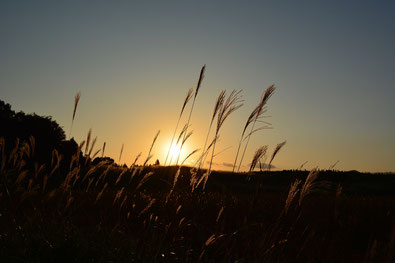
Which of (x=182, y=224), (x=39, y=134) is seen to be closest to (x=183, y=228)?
(x=182, y=224)

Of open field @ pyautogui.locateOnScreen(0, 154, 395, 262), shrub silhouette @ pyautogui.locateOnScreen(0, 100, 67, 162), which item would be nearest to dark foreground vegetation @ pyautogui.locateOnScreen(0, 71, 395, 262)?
open field @ pyautogui.locateOnScreen(0, 154, 395, 262)

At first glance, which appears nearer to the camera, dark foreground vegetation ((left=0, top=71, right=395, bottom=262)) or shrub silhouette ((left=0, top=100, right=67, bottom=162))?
dark foreground vegetation ((left=0, top=71, right=395, bottom=262))

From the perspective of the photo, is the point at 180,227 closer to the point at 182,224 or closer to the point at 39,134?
the point at 182,224

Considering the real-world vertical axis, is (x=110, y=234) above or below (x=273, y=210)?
below

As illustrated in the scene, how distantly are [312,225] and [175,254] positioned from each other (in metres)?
2.41

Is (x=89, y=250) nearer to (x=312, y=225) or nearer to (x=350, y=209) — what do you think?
(x=312, y=225)

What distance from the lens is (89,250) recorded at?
9.44ft

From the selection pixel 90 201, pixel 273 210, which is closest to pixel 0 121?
pixel 90 201

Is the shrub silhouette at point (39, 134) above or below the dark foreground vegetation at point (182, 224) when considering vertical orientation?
above

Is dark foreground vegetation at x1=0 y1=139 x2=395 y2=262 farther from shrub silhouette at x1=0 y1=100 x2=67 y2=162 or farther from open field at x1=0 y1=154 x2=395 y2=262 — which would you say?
shrub silhouette at x1=0 y1=100 x2=67 y2=162

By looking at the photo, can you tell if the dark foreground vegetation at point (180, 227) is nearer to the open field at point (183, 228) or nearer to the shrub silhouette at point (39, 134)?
the open field at point (183, 228)

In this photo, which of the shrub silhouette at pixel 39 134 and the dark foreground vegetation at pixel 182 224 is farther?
the shrub silhouette at pixel 39 134

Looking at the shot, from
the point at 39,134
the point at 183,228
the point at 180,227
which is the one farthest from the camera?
the point at 39,134

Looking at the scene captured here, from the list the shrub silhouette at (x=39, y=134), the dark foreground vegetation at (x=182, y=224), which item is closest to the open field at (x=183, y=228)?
the dark foreground vegetation at (x=182, y=224)
